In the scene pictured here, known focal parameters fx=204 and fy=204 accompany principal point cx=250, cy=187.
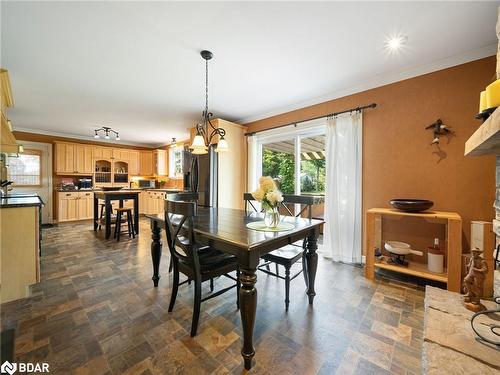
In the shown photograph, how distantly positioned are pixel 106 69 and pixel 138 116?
1.92m

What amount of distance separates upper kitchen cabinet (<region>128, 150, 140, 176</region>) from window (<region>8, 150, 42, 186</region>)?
2.16m

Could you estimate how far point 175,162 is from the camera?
679 cm

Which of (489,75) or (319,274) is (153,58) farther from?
(489,75)

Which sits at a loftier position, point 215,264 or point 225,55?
point 225,55

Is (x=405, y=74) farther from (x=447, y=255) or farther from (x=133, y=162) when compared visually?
(x=133, y=162)

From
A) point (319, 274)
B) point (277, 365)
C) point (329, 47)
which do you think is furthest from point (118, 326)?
point (329, 47)

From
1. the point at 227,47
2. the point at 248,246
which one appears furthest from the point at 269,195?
the point at 227,47

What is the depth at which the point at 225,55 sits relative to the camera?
87.6 inches

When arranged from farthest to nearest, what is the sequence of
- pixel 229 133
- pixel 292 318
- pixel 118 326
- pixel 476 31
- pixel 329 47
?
pixel 229 133 → pixel 329 47 → pixel 476 31 → pixel 292 318 → pixel 118 326

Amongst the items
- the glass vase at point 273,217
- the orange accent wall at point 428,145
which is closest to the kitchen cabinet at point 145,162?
the orange accent wall at point 428,145

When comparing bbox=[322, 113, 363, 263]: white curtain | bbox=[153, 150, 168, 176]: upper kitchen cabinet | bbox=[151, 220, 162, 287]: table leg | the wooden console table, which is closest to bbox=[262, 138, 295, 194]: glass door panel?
bbox=[322, 113, 363, 263]: white curtain

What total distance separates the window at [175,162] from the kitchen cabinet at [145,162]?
956 millimetres

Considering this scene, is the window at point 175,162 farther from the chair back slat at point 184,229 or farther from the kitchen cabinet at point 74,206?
the chair back slat at point 184,229

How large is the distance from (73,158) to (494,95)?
800 cm
